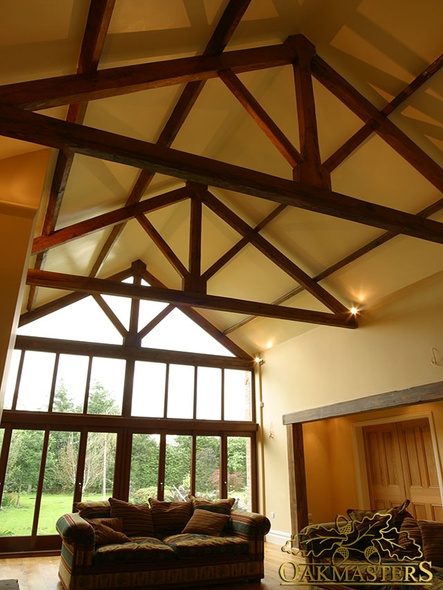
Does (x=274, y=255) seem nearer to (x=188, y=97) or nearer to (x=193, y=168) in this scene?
(x=188, y=97)

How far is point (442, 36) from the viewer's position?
13.7 feet

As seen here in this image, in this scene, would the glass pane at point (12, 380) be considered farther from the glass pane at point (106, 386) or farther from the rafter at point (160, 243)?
the rafter at point (160, 243)

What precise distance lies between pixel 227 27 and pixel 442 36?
1966mm

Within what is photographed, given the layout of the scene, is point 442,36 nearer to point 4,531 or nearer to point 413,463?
point 413,463

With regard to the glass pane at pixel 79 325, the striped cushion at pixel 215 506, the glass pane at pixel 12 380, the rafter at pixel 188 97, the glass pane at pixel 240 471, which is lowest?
the striped cushion at pixel 215 506

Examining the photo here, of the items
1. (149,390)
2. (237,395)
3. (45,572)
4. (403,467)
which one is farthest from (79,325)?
(403,467)

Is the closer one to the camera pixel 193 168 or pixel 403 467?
pixel 193 168

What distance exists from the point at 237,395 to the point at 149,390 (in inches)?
75.6

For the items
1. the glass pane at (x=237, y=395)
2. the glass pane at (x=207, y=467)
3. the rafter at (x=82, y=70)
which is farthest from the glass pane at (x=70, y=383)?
the glass pane at (x=237, y=395)

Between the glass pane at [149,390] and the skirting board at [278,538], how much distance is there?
2888 millimetres

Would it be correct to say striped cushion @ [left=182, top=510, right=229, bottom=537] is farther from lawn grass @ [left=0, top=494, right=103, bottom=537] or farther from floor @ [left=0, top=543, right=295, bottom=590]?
lawn grass @ [left=0, top=494, right=103, bottom=537]

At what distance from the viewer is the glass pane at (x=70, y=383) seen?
789 centimetres

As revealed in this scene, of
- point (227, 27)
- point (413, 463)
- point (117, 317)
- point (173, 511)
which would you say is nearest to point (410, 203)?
point (227, 27)

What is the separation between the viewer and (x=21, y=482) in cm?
725
